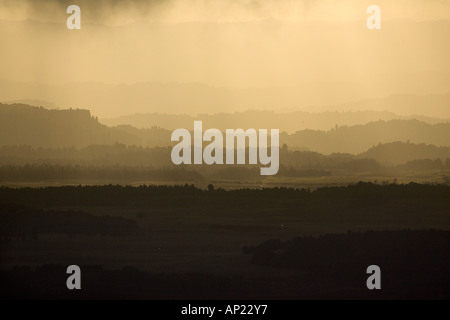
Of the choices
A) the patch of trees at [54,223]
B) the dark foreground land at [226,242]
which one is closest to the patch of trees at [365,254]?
the dark foreground land at [226,242]

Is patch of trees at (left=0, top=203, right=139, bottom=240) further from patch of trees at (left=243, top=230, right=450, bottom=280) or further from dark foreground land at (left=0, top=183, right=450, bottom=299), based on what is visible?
patch of trees at (left=243, top=230, right=450, bottom=280)

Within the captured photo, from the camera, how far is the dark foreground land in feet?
93.6

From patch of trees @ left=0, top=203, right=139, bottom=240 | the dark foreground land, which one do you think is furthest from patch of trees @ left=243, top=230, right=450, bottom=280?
patch of trees @ left=0, top=203, right=139, bottom=240

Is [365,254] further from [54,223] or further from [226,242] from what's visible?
[54,223]

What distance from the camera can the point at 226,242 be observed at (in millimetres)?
38000

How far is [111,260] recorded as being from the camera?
33719mm

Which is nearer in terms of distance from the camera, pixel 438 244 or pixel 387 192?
pixel 438 244

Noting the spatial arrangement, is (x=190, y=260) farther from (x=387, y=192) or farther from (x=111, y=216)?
(x=387, y=192)

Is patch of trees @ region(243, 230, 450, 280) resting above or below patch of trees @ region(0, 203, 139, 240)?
below

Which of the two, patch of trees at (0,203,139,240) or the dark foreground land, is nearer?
the dark foreground land

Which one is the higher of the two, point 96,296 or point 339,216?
point 339,216
